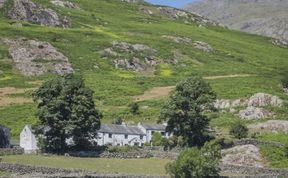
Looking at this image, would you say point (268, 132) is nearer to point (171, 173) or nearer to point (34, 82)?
point (171, 173)

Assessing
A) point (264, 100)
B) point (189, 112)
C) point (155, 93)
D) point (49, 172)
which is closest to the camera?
Result: point (49, 172)

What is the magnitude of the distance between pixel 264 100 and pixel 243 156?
131ft

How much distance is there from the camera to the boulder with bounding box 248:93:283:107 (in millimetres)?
118044

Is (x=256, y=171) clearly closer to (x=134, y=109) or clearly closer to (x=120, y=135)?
(x=120, y=135)

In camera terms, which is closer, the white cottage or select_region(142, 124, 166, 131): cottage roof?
the white cottage

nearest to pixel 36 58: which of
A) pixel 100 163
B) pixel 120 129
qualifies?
pixel 120 129

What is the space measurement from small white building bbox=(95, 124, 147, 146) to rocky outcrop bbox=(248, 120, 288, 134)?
18.6m

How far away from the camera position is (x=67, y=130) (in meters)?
82.5

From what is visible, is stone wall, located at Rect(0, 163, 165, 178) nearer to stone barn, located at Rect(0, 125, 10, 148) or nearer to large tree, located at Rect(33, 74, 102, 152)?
large tree, located at Rect(33, 74, 102, 152)

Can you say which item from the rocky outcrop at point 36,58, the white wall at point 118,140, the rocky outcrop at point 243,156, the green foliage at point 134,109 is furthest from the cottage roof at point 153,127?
the rocky outcrop at point 36,58

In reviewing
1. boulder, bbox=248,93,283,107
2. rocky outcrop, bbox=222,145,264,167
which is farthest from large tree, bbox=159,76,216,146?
boulder, bbox=248,93,283,107

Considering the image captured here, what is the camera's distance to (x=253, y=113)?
366 feet

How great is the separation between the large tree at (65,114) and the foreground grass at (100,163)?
15.5 ft

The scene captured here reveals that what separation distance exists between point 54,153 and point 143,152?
11850 mm
